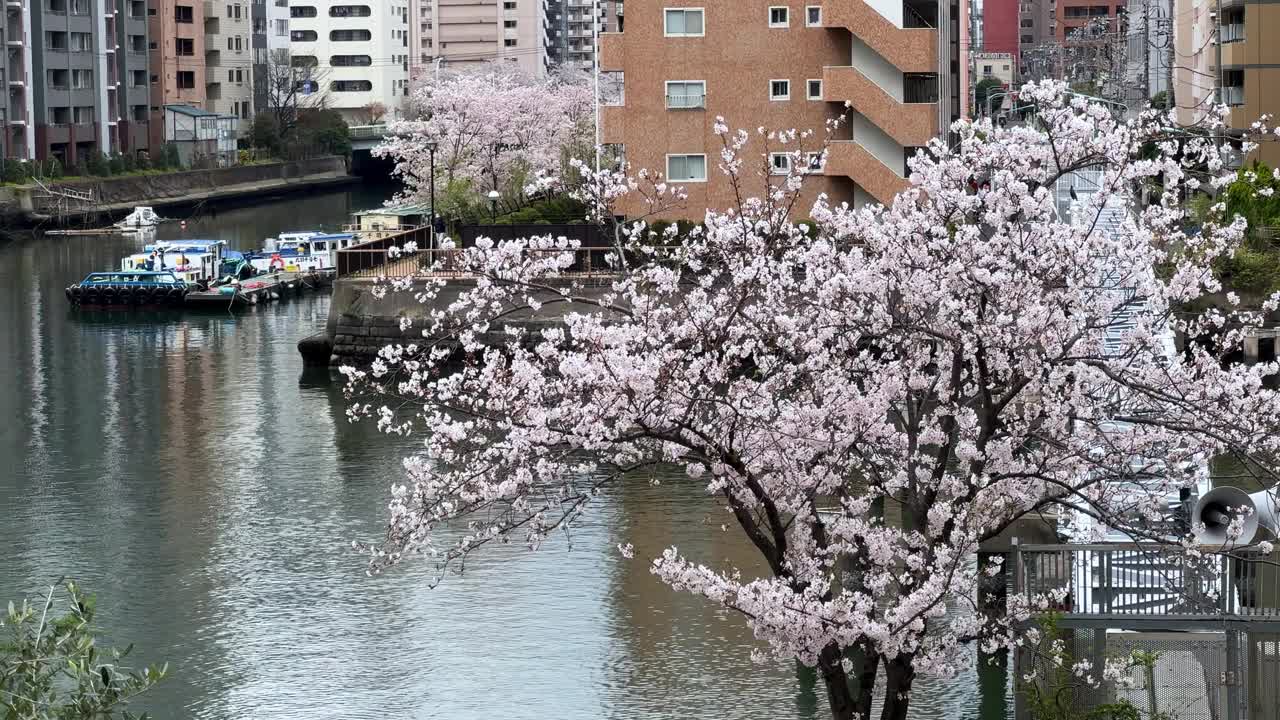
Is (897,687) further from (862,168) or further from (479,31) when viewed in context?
(479,31)

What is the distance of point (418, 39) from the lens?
8638 cm

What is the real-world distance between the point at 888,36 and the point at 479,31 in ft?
219

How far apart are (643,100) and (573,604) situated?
45.2ft

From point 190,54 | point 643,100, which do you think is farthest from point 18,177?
point 643,100

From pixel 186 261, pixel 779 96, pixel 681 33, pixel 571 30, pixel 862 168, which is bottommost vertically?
pixel 186 261

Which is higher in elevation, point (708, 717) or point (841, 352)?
point (841, 352)

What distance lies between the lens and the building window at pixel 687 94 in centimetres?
2539

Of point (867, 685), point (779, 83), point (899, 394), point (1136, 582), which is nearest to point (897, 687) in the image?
point (867, 685)

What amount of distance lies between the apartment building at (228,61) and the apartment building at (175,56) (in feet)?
3.54

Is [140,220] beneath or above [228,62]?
beneath

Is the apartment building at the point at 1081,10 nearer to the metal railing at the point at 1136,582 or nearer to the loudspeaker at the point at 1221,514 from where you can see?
the loudspeaker at the point at 1221,514

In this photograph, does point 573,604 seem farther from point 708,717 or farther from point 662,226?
point 662,226

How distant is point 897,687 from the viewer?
745 centimetres

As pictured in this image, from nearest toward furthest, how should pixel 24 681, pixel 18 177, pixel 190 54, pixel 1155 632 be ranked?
pixel 24 681
pixel 1155 632
pixel 18 177
pixel 190 54
